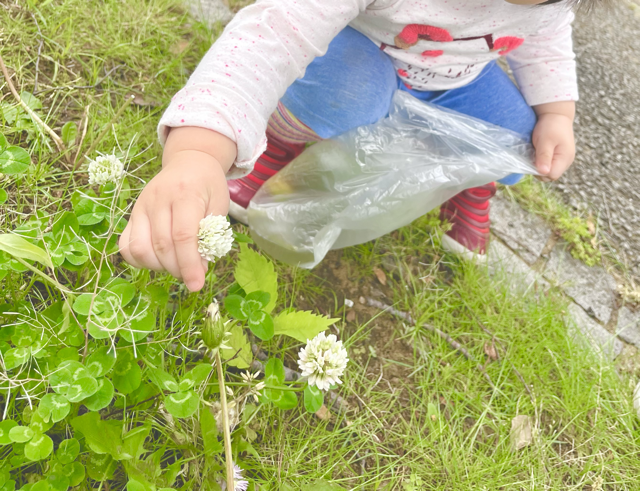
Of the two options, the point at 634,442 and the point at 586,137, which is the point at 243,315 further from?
the point at 586,137

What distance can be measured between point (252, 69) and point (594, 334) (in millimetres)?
1339

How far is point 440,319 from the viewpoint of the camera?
128 centimetres

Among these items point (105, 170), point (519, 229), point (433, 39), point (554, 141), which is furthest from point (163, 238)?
point (519, 229)

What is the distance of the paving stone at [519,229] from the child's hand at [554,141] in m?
0.29

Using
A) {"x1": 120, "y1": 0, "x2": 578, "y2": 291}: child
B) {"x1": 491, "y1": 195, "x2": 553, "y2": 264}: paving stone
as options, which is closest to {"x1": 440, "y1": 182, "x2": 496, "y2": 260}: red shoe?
{"x1": 120, "y1": 0, "x2": 578, "y2": 291}: child

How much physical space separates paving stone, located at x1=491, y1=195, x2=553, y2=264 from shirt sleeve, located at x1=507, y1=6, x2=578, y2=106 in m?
0.39

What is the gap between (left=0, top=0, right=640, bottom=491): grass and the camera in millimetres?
1016

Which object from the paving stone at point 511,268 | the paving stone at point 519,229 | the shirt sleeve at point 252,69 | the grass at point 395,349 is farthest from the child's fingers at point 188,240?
the paving stone at point 519,229

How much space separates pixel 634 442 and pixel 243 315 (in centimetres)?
115

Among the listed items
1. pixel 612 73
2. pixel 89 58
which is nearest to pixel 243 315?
pixel 89 58

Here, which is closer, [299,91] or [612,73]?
[299,91]

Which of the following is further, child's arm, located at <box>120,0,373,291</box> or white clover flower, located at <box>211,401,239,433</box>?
white clover flower, located at <box>211,401,239,433</box>

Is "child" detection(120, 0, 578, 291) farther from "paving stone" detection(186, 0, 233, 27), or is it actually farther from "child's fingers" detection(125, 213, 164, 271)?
"paving stone" detection(186, 0, 233, 27)

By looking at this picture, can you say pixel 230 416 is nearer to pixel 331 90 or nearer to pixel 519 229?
pixel 331 90
